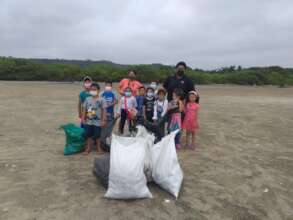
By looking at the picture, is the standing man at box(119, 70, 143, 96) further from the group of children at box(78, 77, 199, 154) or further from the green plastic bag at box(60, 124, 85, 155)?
the green plastic bag at box(60, 124, 85, 155)

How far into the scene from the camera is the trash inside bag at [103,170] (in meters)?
4.06

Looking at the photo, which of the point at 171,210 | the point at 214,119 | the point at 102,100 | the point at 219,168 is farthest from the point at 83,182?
the point at 214,119

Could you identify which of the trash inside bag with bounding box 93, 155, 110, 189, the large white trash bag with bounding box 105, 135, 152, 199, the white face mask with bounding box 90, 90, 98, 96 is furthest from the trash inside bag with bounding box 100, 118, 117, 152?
the large white trash bag with bounding box 105, 135, 152, 199

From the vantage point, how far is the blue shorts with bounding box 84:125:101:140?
5.65 metres

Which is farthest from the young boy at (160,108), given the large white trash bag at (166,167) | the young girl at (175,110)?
the large white trash bag at (166,167)

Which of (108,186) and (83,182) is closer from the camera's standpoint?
(108,186)

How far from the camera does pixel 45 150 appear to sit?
606 centimetres

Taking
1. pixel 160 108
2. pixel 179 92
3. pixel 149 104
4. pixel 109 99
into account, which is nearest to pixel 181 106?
pixel 179 92

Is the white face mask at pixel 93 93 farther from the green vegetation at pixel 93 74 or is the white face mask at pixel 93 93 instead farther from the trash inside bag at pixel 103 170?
the green vegetation at pixel 93 74

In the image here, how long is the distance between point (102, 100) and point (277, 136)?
4961 mm

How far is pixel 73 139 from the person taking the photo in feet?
18.8

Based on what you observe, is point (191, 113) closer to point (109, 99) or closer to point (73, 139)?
point (109, 99)

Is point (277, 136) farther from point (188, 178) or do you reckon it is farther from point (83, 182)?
point (83, 182)

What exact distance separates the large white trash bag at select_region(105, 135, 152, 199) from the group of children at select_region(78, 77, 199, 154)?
180cm
